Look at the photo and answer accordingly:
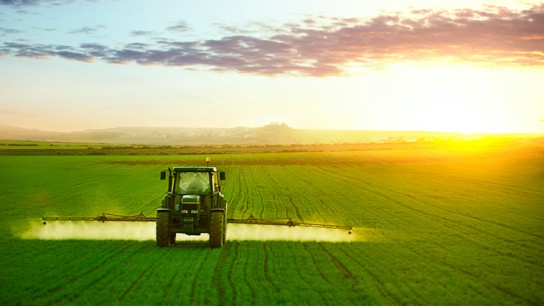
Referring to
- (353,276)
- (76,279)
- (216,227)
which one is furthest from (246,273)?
(76,279)

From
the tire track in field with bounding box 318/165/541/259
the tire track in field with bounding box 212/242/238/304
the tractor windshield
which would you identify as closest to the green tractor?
the tractor windshield

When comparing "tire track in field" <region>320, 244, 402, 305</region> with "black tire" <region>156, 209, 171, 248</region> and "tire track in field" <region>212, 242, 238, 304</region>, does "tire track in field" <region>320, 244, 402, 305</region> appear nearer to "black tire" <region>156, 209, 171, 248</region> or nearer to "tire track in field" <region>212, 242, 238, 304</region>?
"tire track in field" <region>212, 242, 238, 304</region>

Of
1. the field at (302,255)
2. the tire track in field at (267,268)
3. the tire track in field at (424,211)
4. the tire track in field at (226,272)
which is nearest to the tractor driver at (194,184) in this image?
the field at (302,255)

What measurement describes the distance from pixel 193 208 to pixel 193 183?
3.46 feet

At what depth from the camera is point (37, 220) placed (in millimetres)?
25250

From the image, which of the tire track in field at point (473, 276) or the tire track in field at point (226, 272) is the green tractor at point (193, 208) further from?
the tire track in field at point (473, 276)

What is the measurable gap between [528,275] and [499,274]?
2.36 feet

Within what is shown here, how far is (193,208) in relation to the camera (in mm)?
18125

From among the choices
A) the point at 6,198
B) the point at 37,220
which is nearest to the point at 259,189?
the point at 6,198

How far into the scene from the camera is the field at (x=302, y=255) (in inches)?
501

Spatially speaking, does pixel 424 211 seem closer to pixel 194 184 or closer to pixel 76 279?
pixel 194 184

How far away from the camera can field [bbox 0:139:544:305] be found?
12.7 meters

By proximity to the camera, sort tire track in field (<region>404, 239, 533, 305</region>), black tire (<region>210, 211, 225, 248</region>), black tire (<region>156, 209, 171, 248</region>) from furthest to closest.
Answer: black tire (<region>156, 209, 171, 248</region>), black tire (<region>210, 211, 225, 248</region>), tire track in field (<region>404, 239, 533, 305</region>)

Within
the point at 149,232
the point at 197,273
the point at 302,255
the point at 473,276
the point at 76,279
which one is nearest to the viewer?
the point at 76,279
